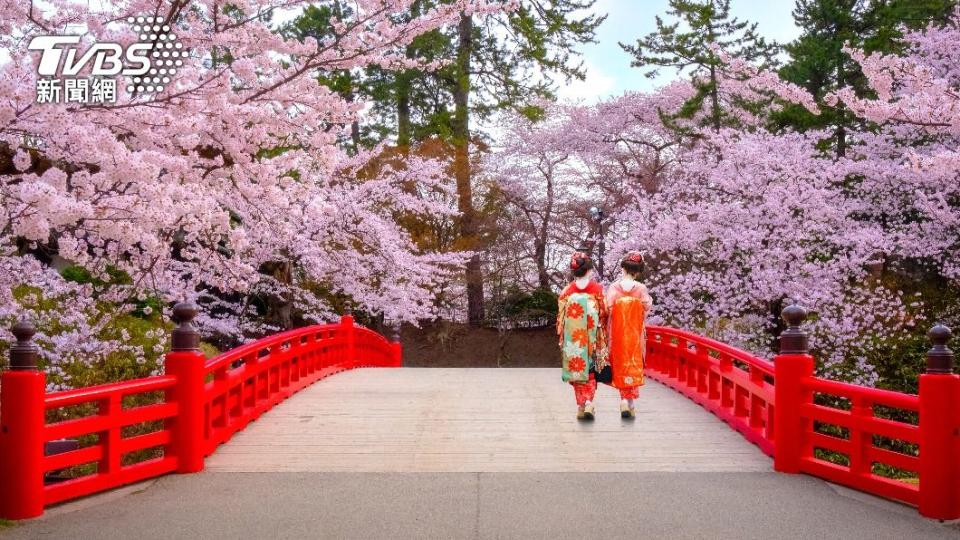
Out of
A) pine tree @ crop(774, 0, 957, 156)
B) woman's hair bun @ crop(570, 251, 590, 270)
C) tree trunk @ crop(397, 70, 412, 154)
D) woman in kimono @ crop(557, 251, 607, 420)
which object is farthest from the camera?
tree trunk @ crop(397, 70, 412, 154)

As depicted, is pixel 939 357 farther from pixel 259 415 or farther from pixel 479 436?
pixel 259 415

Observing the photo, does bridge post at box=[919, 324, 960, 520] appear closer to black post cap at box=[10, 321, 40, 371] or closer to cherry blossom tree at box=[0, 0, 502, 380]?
cherry blossom tree at box=[0, 0, 502, 380]

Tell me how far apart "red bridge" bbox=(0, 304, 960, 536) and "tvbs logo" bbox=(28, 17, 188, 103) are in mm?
1775

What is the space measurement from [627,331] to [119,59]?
5251 mm

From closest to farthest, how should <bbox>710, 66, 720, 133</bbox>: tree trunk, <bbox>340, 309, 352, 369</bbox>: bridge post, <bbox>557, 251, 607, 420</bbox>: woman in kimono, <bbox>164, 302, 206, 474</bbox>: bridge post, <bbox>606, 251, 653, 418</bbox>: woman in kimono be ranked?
<bbox>164, 302, 206, 474</bbox>: bridge post, <bbox>557, 251, 607, 420</bbox>: woman in kimono, <bbox>606, 251, 653, 418</bbox>: woman in kimono, <bbox>340, 309, 352, 369</bbox>: bridge post, <bbox>710, 66, 720, 133</bbox>: tree trunk

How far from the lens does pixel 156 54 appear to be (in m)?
7.35

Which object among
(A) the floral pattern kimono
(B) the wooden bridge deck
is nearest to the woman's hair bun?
(A) the floral pattern kimono

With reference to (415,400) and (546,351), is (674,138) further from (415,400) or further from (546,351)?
(415,400)

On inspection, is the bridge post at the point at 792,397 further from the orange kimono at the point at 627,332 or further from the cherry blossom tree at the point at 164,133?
the cherry blossom tree at the point at 164,133

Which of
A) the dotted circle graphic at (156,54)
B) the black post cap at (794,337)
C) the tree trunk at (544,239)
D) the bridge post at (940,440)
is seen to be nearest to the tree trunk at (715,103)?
the tree trunk at (544,239)

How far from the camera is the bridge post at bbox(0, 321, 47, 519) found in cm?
546

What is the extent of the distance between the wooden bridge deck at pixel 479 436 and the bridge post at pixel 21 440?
1683mm

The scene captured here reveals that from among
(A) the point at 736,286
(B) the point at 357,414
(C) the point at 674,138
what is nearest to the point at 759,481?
(B) the point at 357,414

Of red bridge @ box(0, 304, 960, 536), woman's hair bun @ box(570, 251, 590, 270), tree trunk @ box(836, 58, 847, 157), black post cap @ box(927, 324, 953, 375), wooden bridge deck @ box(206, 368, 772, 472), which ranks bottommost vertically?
wooden bridge deck @ box(206, 368, 772, 472)
